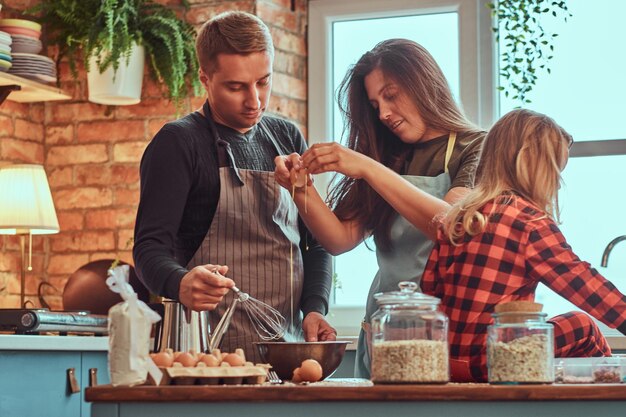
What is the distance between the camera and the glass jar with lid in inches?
55.4

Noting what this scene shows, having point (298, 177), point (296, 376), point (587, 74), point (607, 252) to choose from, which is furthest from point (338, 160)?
point (587, 74)

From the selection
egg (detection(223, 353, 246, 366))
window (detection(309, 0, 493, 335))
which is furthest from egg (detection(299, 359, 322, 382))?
window (detection(309, 0, 493, 335))

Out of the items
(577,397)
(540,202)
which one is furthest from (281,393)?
(540,202)

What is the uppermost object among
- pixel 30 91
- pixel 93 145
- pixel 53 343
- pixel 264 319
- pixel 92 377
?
pixel 30 91

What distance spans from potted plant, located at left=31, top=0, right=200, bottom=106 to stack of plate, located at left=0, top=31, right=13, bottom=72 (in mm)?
271

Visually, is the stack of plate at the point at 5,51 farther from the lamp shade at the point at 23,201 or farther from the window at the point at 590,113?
the window at the point at 590,113

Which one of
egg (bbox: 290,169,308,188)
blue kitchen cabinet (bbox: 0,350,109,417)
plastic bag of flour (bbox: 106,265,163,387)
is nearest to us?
plastic bag of flour (bbox: 106,265,163,387)

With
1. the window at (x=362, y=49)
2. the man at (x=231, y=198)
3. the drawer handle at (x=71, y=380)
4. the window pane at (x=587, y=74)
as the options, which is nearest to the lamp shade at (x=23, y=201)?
the drawer handle at (x=71, y=380)

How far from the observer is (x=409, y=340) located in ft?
4.72

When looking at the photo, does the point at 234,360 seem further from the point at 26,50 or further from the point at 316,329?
the point at 26,50

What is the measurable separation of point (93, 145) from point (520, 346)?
9.11 feet

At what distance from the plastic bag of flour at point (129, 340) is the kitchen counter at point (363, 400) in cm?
2

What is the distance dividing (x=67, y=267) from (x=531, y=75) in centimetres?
192

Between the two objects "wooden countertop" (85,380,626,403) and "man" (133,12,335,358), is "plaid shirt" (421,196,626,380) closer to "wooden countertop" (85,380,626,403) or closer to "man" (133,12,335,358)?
"wooden countertop" (85,380,626,403)
